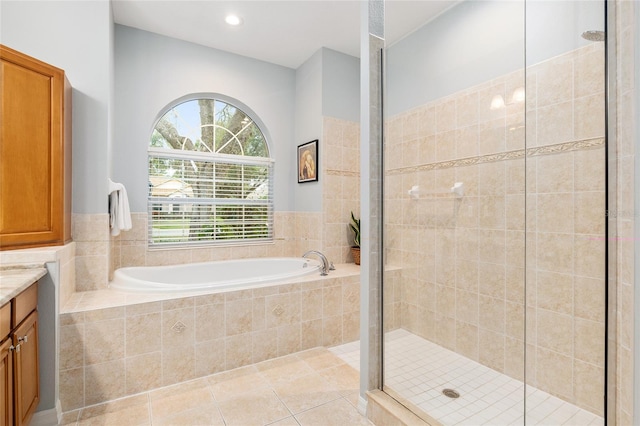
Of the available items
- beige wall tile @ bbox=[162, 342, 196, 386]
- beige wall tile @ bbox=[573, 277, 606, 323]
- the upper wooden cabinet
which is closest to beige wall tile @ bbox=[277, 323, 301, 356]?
beige wall tile @ bbox=[162, 342, 196, 386]

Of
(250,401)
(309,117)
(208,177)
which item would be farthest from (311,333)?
(309,117)

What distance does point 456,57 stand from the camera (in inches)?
75.5

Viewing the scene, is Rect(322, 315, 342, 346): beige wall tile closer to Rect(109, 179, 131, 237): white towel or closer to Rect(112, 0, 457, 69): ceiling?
Rect(109, 179, 131, 237): white towel

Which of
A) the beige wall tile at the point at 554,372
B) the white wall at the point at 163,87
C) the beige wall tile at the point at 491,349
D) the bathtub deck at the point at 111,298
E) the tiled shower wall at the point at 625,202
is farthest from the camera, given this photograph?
the white wall at the point at 163,87

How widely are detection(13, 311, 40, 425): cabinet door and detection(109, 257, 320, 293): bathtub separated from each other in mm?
678

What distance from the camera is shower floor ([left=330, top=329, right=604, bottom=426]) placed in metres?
1.31

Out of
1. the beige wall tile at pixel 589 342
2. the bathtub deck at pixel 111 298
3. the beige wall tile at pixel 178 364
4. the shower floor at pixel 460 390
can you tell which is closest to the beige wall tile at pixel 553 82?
the beige wall tile at pixel 589 342

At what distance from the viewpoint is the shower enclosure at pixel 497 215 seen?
127 centimetres

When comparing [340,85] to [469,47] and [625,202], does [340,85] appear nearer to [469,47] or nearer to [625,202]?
[469,47]

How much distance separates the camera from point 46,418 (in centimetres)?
171

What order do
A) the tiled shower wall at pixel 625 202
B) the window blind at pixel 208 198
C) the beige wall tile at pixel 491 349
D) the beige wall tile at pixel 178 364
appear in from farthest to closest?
the window blind at pixel 208 198 → the beige wall tile at pixel 178 364 → the beige wall tile at pixel 491 349 → the tiled shower wall at pixel 625 202

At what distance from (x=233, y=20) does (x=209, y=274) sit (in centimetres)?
250

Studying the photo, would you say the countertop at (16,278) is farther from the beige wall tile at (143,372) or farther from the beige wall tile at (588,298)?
the beige wall tile at (588,298)

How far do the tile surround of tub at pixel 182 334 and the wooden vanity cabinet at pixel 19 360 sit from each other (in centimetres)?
22
